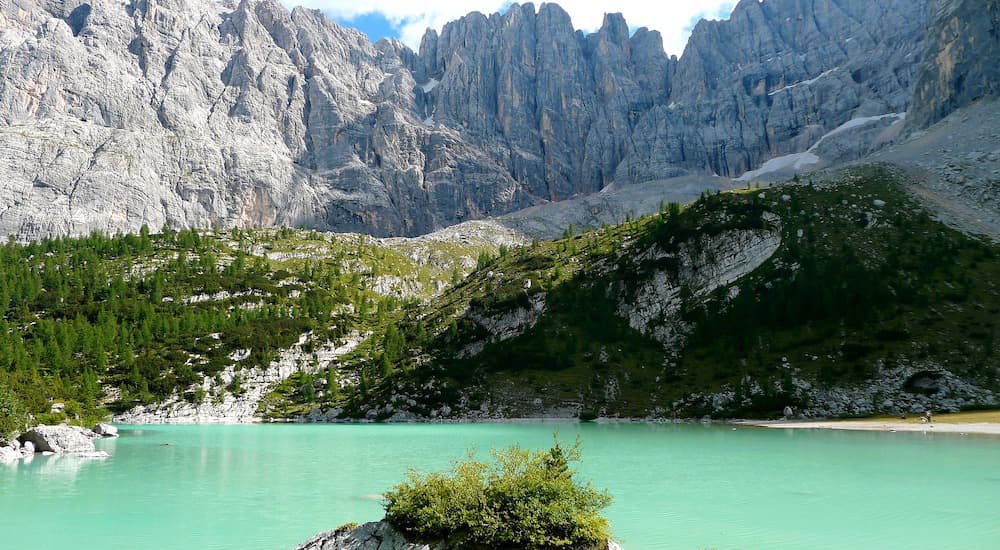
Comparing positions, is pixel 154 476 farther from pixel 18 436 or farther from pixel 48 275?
pixel 48 275

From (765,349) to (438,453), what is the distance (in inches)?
2826

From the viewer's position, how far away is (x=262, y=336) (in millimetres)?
149125

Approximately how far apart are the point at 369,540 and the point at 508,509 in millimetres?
3368

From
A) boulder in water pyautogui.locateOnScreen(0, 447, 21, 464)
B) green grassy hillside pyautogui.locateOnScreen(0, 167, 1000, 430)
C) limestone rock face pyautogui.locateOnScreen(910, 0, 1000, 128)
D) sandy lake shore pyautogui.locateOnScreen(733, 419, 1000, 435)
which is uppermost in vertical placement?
limestone rock face pyautogui.locateOnScreen(910, 0, 1000, 128)

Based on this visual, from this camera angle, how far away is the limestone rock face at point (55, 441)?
59.8m

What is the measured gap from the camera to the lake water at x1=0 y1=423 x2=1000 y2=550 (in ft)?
78.9

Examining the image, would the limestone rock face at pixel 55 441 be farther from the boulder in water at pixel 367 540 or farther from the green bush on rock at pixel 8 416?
the boulder in water at pixel 367 540

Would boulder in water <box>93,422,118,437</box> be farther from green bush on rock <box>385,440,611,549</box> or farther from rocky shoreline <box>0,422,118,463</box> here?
green bush on rock <box>385,440,611,549</box>

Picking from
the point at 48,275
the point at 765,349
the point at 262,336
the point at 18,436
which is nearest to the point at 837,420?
the point at 765,349

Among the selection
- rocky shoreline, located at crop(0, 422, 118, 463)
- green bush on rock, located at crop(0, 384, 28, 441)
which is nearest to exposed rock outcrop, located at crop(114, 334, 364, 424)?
rocky shoreline, located at crop(0, 422, 118, 463)

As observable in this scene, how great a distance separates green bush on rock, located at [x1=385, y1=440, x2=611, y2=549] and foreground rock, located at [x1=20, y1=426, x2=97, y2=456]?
194 feet

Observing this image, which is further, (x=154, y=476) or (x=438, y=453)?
(x=438, y=453)

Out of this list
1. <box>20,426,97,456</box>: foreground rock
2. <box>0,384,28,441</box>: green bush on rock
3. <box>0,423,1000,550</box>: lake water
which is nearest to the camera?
<box>0,423,1000,550</box>: lake water

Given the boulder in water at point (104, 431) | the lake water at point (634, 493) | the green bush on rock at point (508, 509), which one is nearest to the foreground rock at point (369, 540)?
the green bush on rock at point (508, 509)
